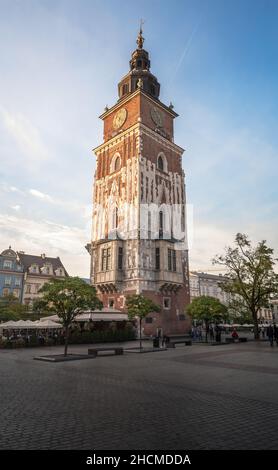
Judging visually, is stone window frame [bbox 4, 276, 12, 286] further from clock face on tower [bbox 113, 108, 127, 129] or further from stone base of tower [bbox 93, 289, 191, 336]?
clock face on tower [bbox 113, 108, 127, 129]

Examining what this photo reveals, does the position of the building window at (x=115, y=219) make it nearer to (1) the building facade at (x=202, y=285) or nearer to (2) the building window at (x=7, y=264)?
(2) the building window at (x=7, y=264)

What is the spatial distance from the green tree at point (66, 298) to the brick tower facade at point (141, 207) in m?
15.7

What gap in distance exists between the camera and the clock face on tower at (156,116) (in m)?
48.8

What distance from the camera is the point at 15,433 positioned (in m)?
6.41

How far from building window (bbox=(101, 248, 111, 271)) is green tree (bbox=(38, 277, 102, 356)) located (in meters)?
18.1

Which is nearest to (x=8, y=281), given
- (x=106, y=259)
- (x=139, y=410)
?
(x=106, y=259)

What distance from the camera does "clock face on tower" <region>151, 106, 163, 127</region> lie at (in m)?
48.8

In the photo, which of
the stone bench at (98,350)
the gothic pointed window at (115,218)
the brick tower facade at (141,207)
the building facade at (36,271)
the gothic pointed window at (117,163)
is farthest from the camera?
the building facade at (36,271)

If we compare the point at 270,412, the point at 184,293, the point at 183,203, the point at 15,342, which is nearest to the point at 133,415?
the point at 270,412

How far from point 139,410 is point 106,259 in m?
35.4

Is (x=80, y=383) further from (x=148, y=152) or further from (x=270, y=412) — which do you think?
(x=148, y=152)

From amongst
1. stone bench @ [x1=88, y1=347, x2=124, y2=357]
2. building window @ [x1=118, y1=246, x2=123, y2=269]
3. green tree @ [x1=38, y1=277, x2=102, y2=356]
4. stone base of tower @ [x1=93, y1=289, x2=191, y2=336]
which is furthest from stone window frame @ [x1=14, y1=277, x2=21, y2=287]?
stone bench @ [x1=88, y1=347, x2=124, y2=357]

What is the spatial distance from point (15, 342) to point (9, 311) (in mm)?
16118

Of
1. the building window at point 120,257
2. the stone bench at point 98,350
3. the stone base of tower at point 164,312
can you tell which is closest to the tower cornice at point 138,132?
the building window at point 120,257
